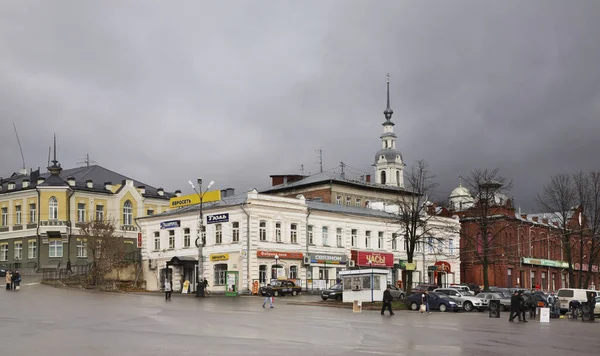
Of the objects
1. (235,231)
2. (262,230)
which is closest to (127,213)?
(235,231)

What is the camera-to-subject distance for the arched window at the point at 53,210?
85.6 meters

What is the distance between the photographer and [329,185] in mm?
98000

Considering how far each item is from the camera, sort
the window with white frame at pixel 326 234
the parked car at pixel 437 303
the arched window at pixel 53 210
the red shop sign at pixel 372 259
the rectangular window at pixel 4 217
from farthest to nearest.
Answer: the rectangular window at pixel 4 217, the arched window at pixel 53 210, the red shop sign at pixel 372 259, the window with white frame at pixel 326 234, the parked car at pixel 437 303

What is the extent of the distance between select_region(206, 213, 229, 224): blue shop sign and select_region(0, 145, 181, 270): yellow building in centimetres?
2005

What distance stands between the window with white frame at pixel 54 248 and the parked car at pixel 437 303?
49416 millimetres

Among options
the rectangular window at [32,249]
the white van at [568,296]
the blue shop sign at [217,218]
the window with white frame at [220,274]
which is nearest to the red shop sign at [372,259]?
the window with white frame at [220,274]

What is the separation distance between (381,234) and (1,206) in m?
44.6

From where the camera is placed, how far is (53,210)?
282ft

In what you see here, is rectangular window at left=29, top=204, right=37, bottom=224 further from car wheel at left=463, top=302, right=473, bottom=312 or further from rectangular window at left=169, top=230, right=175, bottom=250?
car wheel at left=463, top=302, right=473, bottom=312

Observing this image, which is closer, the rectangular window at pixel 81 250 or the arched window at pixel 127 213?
the rectangular window at pixel 81 250

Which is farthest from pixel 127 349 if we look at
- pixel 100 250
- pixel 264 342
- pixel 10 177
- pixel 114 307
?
pixel 10 177

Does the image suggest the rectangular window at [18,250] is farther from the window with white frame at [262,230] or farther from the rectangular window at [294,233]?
the rectangular window at [294,233]

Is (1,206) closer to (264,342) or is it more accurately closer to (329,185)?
(329,185)

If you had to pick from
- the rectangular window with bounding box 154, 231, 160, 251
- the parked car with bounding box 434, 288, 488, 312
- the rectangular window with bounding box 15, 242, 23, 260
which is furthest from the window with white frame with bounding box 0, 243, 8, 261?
A: the parked car with bounding box 434, 288, 488, 312
